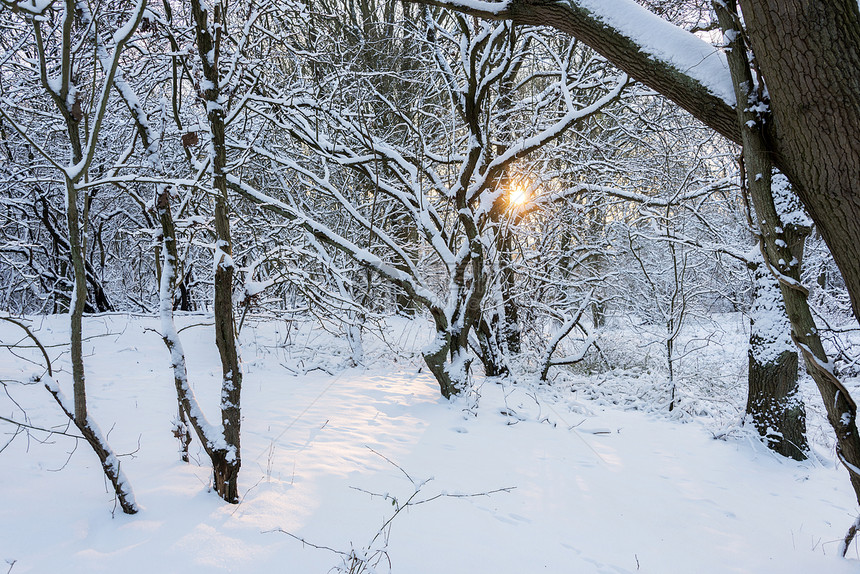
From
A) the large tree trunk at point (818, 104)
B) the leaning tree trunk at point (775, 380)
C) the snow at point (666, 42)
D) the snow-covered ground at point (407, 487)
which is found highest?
the snow at point (666, 42)

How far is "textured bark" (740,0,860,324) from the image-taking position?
1.51 m

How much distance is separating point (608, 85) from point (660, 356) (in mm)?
5372

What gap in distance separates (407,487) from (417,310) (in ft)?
23.2

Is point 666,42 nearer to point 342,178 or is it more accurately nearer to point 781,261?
point 781,261

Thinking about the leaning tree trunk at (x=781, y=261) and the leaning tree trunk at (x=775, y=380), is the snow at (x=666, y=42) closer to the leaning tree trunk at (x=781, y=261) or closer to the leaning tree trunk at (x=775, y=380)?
the leaning tree trunk at (x=781, y=261)

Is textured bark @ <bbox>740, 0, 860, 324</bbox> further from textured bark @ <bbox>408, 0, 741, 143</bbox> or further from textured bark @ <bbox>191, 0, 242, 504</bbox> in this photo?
textured bark @ <bbox>191, 0, 242, 504</bbox>

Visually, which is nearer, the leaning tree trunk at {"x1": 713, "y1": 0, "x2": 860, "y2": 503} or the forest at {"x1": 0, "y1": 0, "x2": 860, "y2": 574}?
the leaning tree trunk at {"x1": 713, "y1": 0, "x2": 860, "y2": 503}

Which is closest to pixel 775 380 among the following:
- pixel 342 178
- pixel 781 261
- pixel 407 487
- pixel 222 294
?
pixel 781 261

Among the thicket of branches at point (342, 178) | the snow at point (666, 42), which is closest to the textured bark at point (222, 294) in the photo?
the thicket of branches at point (342, 178)

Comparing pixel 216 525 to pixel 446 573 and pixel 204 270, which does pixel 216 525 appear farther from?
pixel 204 270

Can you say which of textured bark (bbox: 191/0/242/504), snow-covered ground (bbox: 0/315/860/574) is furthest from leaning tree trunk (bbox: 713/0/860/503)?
textured bark (bbox: 191/0/242/504)

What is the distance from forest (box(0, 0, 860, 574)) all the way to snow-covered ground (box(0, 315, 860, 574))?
0.09 ft

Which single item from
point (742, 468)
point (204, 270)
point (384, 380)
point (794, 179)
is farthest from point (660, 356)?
point (204, 270)

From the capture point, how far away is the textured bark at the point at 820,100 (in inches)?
59.5
